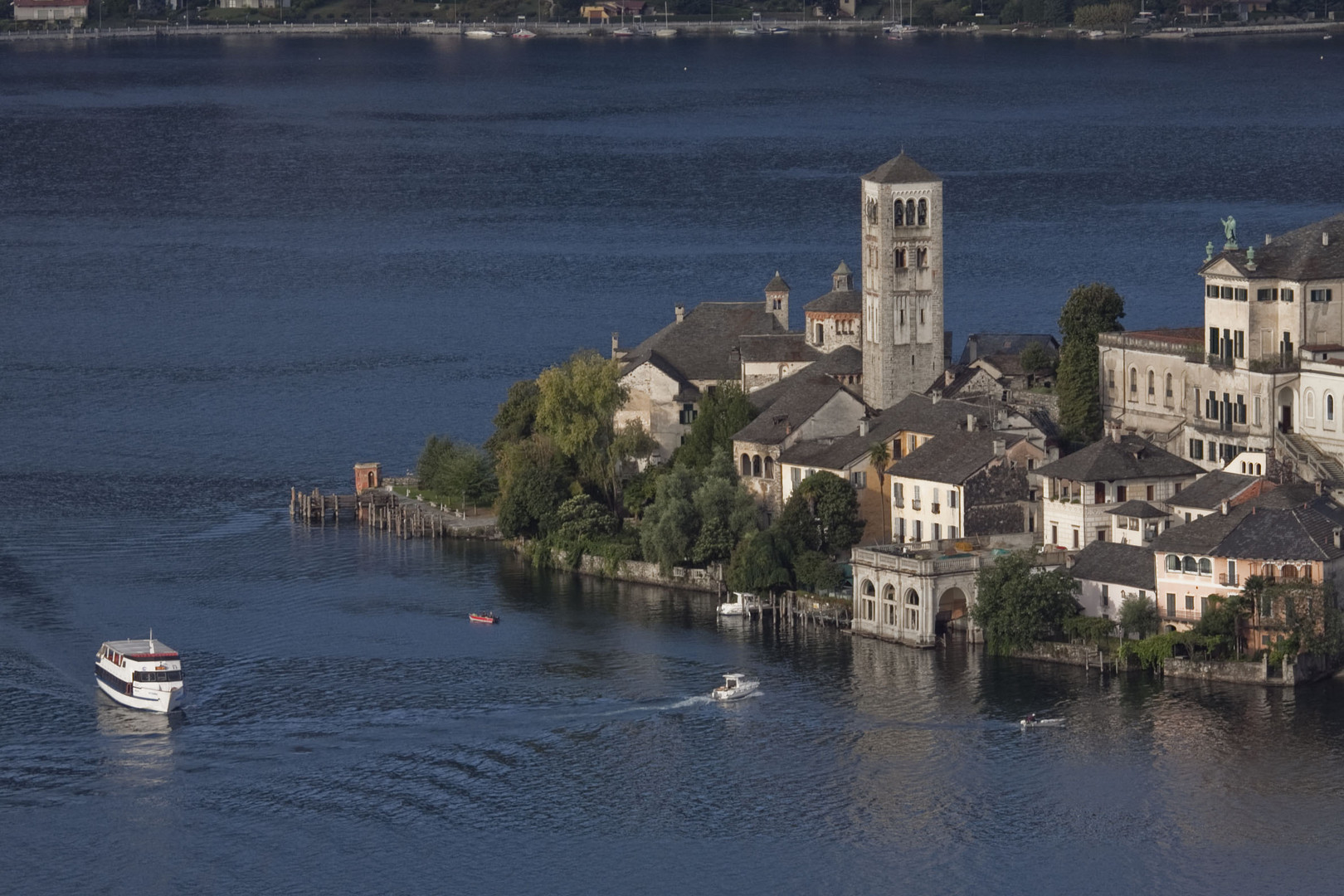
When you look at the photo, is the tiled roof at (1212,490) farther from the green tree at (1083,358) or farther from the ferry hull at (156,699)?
the ferry hull at (156,699)

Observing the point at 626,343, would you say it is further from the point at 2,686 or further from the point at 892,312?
the point at 2,686

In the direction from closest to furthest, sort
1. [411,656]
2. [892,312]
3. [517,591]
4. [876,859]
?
[876,859] → [411,656] → [517,591] → [892,312]

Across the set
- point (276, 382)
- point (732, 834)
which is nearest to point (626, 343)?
point (276, 382)

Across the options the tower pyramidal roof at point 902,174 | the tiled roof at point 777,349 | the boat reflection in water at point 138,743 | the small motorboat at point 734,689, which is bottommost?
the boat reflection in water at point 138,743

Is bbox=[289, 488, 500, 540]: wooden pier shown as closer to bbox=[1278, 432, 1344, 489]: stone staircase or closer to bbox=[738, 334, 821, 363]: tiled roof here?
bbox=[738, 334, 821, 363]: tiled roof

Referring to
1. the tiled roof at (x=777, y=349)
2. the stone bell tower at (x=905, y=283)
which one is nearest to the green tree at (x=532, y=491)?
the tiled roof at (x=777, y=349)
